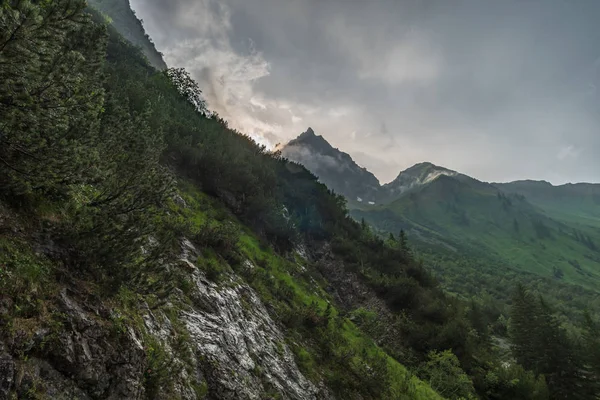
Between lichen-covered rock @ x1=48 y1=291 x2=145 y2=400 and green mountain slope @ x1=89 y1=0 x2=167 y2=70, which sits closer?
lichen-covered rock @ x1=48 y1=291 x2=145 y2=400

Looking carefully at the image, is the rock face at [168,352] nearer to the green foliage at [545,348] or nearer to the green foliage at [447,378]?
the green foliage at [447,378]

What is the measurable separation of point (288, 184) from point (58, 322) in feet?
123

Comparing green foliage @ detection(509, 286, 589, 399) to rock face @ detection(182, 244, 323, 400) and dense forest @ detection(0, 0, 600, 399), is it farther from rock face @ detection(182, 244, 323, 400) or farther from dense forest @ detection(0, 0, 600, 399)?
rock face @ detection(182, 244, 323, 400)

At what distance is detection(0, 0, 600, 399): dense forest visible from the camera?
5.26 meters

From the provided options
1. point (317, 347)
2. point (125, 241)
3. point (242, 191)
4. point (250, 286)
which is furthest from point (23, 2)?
point (242, 191)

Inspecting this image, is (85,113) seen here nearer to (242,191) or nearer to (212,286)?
(212,286)

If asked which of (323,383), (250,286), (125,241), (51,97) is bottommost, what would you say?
(323,383)

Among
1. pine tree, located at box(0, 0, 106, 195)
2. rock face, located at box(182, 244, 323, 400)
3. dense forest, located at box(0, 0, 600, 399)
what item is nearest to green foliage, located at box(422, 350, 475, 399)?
dense forest, located at box(0, 0, 600, 399)

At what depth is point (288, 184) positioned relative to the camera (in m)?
42.3

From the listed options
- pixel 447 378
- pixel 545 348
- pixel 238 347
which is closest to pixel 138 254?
pixel 238 347

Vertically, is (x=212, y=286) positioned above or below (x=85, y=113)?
below

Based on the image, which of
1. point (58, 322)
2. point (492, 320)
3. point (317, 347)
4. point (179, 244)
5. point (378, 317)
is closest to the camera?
point (58, 322)

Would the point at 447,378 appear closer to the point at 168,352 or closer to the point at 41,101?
the point at 168,352

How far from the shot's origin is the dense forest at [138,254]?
17.3 feet
